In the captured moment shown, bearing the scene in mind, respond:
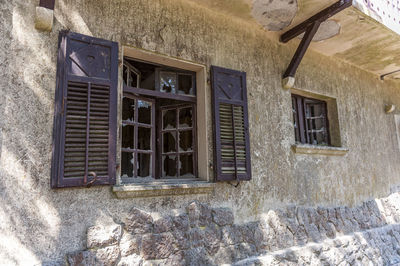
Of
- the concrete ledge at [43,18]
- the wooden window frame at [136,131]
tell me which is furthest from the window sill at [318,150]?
the concrete ledge at [43,18]

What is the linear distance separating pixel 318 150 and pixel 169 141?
2.42 m

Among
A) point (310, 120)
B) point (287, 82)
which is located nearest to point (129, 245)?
point (287, 82)

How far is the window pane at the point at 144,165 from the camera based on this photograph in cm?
348

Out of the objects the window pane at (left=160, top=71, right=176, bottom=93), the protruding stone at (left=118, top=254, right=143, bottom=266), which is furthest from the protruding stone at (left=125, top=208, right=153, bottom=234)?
the window pane at (left=160, top=71, right=176, bottom=93)

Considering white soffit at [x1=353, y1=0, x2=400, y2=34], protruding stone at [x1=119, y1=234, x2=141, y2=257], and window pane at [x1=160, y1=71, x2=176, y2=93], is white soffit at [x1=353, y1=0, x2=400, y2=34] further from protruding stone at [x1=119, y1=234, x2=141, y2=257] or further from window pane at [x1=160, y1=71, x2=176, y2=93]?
protruding stone at [x1=119, y1=234, x2=141, y2=257]

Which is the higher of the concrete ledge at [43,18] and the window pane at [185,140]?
the concrete ledge at [43,18]

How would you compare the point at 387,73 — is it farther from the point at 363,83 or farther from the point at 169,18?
the point at 169,18

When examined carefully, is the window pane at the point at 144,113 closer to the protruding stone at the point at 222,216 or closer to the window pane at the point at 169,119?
the window pane at the point at 169,119

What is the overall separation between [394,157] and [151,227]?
5.85 m

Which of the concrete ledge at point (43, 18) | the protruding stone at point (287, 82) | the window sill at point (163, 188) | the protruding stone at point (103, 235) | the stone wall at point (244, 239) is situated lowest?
the stone wall at point (244, 239)

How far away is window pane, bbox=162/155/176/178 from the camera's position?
3.73 m

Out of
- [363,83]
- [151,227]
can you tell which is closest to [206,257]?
[151,227]

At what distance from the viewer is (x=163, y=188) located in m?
2.96

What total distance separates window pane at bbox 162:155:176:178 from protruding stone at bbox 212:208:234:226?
741 mm
